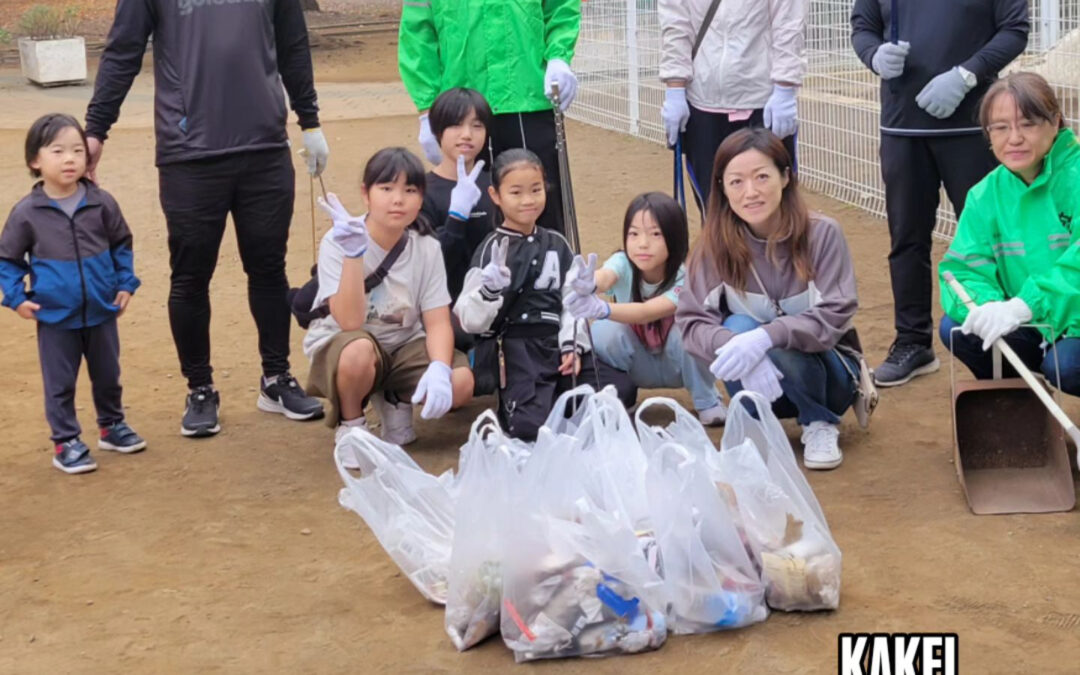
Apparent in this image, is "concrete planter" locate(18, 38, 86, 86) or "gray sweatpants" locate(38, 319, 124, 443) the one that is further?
"concrete planter" locate(18, 38, 86, 86)

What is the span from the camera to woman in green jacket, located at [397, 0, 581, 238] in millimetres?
5203

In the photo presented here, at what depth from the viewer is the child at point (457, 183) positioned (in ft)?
15.8

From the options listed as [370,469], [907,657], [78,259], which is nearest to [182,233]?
[78,259]

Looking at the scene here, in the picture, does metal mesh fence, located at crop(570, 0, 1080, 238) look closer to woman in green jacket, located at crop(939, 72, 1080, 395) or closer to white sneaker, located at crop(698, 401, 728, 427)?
woman in green jacket, located at crop(939, 72, 1080, 395)

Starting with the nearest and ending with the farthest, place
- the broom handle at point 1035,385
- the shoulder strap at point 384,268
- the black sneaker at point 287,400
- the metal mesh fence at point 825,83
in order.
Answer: the broom handle at point 1035,385 < the shoulder strap at point 384,268 < the black sneaker at point 287,400 < the metal mesh fence at point 825,83

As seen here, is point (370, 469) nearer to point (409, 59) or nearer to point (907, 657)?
point (907, 657)

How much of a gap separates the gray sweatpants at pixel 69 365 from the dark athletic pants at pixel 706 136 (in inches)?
83.4

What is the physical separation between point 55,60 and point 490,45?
32.2ft

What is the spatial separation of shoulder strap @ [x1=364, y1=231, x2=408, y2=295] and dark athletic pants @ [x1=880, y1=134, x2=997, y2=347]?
1.66m

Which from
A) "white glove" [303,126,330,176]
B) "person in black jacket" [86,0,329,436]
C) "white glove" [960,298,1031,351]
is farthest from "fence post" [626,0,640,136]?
"white glove" [960,298,1031,351]

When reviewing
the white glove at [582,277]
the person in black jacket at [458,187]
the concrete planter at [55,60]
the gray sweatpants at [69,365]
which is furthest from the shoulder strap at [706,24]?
the concrete planter at [55,60]

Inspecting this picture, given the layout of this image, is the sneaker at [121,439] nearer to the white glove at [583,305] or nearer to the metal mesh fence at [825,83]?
the white glove at [583,305]

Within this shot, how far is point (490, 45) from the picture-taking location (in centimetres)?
522

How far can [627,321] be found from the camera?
14.9 feet
